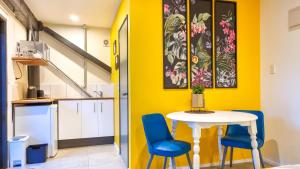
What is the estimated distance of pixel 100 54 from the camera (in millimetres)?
4531

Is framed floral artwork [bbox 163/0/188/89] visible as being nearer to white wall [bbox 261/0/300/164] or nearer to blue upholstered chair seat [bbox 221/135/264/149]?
blue upholstered chair seat [bbox 221/135/264/149]

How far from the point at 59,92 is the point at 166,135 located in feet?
9.23

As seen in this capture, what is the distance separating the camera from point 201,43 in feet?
9.25

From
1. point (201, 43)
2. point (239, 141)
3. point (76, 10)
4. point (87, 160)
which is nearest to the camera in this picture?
point (239, 141)

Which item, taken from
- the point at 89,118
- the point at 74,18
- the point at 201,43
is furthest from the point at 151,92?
the point at 74,18

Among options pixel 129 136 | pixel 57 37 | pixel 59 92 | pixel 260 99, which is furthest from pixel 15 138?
pixel 260 99

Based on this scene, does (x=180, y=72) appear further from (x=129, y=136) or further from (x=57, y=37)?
(x=57, y=37)

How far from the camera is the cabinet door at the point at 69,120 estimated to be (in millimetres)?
3844

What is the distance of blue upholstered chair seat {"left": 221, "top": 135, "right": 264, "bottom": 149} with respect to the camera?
2311 mm

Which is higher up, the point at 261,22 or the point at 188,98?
the point at 261,22

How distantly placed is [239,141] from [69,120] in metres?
3.03

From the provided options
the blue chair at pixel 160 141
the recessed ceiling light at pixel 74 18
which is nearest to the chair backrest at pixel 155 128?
the blue chair at pixel 160 141

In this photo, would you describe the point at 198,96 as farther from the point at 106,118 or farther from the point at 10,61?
the point at 10,61

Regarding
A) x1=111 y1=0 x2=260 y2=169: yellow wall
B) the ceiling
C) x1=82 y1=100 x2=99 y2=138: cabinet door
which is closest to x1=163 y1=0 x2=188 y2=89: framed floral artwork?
x1=111 y1=0 x2=260 y2=169: yellow wall
